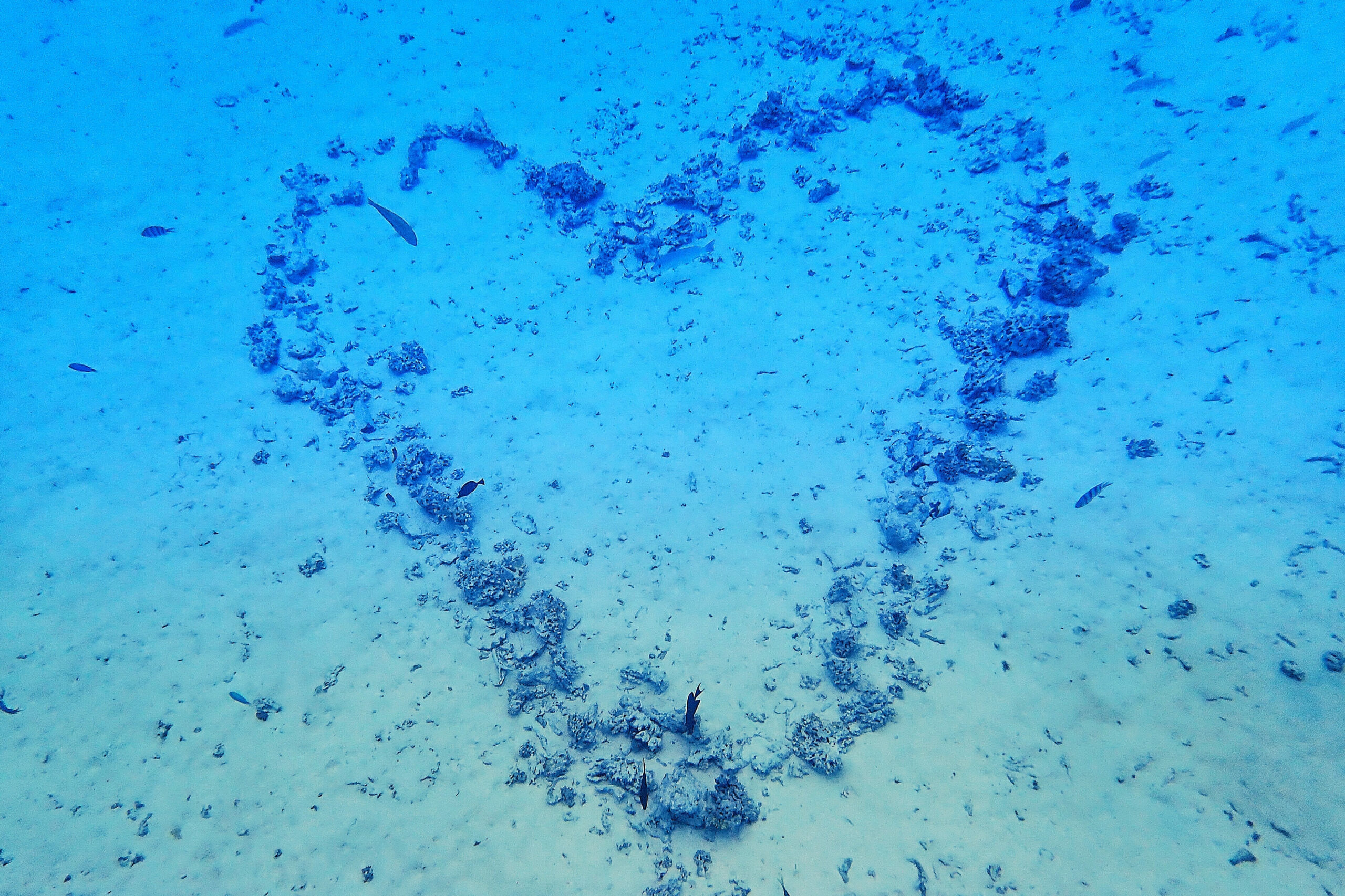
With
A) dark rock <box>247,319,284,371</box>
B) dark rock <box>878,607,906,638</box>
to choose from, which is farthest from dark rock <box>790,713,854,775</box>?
→ dark rock <box>247,319,284,371</box>

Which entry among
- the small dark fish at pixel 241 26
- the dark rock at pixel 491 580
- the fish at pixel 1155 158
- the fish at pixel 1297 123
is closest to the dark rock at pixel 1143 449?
the fish at pixel 1155 158

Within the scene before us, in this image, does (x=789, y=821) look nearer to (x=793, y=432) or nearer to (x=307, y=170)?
(x=793, y=432)

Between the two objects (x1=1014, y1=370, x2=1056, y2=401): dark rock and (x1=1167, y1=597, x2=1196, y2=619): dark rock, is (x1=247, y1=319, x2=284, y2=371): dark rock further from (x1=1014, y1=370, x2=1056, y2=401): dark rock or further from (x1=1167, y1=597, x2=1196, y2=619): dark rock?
(x1=1167, y1=597, x2=1196, y2=619): dark rock

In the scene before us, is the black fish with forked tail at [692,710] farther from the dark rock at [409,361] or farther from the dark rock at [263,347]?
the dark rock at [263,347]

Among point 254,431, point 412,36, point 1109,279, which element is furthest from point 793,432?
point 412,36

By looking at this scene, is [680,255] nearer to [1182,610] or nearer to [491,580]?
[491,580]
